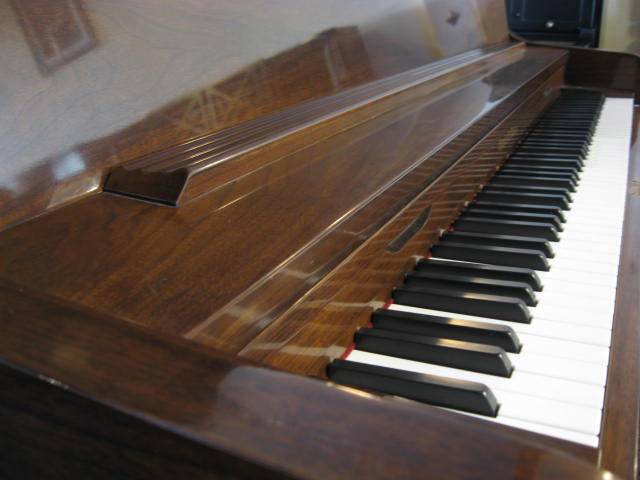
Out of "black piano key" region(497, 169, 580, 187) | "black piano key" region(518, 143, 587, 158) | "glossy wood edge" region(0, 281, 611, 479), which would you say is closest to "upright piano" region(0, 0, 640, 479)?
"glossy wood edge" region(0, 281, 611, 479)

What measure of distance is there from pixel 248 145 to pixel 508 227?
2.17 ft

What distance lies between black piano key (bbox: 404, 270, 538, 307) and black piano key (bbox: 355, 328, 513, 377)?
18 centimetres

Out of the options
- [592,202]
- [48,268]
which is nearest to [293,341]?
[48,268]

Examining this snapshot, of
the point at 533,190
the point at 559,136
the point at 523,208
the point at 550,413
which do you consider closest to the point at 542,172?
the point at 533,190

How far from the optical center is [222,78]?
3.72 ft

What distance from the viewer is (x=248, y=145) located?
3.27 ft

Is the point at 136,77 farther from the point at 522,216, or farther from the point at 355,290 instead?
the point at 522,216

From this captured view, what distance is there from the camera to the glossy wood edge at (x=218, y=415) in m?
0.36

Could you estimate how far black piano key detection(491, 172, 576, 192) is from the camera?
5.56 feet

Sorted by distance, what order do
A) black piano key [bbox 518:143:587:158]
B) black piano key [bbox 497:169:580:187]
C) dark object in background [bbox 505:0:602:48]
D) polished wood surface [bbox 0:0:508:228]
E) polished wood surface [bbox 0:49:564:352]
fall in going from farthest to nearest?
1. dark object in background [bbox 505:0:602:48]
2. black piano key [bbox 518:143:587:158]
3. black piano key [bbox 497:169:580:187]
4. polished wood surface [bbox 0:0:508:228]
5. polished wood surface [bbox 0:49:564:352]

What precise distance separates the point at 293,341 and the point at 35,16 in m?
0.57

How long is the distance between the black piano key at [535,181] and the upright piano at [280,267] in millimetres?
63

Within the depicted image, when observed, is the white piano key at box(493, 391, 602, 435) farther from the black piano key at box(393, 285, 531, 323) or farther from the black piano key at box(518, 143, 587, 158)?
the black piano key at box(518, 143, 587, 158)

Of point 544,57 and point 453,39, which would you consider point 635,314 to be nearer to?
point 453,39
